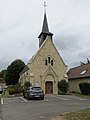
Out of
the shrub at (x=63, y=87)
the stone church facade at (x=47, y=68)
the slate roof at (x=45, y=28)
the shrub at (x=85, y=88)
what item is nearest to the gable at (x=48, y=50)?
the stone church facade at (x=47, y=68)

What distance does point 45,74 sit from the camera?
44062 millimetres

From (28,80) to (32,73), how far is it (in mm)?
1534

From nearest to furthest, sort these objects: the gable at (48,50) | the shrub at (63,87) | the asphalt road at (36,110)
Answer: the asphalt road at (36,110)
the shrub at (63,87)
the gable at (48,50)

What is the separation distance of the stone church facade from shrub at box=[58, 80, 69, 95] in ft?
2.47

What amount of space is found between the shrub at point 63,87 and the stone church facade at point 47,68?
0.75 m

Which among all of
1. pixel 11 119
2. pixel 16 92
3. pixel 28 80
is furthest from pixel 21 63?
pixel 11 119

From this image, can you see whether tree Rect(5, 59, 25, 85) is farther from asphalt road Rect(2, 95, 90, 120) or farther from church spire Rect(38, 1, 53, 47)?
asphalt road Rect(2, 95, 90, 120)

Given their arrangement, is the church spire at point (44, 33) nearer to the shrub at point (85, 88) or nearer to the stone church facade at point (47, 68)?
the stone church facade at point (47, 68)

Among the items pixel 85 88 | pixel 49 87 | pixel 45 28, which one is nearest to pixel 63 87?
pixel 49 87

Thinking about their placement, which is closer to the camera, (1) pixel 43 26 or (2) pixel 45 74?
(2) pixel 45 74

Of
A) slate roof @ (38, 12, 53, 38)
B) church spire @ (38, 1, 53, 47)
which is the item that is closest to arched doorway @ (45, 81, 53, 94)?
church spire @ (38, 1, 53, 47)

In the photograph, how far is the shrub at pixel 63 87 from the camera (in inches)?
1713

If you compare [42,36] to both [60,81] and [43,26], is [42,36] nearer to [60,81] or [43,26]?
[43,26]

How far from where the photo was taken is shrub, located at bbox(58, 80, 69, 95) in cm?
4350
